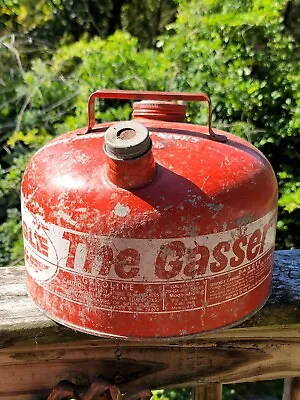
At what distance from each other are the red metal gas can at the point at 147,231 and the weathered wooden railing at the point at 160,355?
8 cm

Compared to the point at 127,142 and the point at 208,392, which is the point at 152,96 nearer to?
the point at 127,142

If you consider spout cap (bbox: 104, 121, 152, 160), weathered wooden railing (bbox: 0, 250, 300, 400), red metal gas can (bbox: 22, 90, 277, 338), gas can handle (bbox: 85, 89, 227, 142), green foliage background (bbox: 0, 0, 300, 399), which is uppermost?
gas can handle (bbox: 85, 89, 227, 142)

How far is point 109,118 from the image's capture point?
2514 millimetres

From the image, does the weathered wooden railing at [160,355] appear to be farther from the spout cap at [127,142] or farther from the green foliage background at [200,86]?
the green foliage background at [200,86]

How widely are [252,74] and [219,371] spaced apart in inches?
68.7

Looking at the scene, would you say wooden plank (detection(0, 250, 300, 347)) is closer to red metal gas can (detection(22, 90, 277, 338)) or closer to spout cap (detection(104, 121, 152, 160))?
red metal gas can (detection(22, 90, 277, 338))

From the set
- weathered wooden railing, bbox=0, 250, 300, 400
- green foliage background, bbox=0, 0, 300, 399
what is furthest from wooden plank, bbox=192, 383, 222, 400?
green foliage background, bbox=0, 0, 300, 399

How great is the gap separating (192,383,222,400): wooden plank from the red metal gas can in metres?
0.23

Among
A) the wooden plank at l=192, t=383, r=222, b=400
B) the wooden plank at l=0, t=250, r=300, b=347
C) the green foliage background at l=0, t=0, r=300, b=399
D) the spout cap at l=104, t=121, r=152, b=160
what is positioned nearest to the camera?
the spout cap at l=104, t=121, r=152, b=160

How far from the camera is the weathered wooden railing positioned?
938mm

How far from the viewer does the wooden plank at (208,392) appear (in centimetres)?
103

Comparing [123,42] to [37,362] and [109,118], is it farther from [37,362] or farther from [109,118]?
[37,362]

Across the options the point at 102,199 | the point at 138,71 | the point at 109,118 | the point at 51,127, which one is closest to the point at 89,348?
the point at 102,199

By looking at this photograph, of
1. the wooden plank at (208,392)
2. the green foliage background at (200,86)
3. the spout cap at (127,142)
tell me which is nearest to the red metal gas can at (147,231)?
the spout cap at (127,142)
